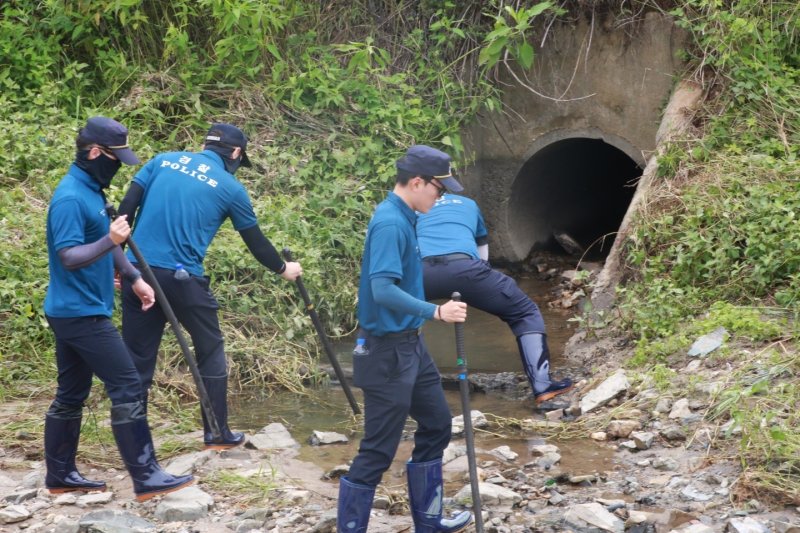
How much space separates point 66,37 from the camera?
37.5 feet

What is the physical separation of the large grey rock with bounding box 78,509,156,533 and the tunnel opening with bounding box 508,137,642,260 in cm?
718

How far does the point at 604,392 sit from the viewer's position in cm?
703

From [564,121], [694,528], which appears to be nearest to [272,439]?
[694,528]

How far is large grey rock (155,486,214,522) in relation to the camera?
532 cm

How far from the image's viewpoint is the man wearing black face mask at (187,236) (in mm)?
6027

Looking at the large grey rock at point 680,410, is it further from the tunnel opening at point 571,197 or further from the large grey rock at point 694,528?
the tunnel opening at point 571,197

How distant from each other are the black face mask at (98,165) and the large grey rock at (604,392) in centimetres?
345

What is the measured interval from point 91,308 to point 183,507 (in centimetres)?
112

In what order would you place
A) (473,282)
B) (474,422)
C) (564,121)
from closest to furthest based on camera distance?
(474,422) → (473,282) → (564,121)

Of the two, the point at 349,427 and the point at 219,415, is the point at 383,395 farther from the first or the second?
the point at 349,427

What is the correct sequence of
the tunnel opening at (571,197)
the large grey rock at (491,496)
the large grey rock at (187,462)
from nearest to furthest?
1. the large grey rock at (491,496)
2. the large grey rock at (187,462)
3. the tunnel opening at (571,197)

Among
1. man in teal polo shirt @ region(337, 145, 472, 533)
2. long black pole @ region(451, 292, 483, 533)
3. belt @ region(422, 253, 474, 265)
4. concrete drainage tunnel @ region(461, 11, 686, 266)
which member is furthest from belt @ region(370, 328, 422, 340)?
concrete drainage tunnel @ region(461, 11, 686, 266)

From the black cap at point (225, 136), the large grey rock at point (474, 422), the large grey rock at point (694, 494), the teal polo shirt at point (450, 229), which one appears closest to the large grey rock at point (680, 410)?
the large grey rock at point (694, 494)

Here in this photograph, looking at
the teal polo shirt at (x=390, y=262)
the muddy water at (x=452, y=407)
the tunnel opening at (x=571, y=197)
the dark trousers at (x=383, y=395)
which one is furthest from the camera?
the tunnel opening at (x=571, y=197)
